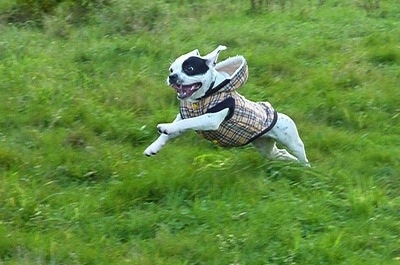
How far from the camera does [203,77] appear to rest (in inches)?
252

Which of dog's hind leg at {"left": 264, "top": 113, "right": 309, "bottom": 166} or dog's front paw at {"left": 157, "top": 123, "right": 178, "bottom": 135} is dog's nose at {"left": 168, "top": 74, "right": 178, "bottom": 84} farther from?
dog's hind leg at {"left": 264, "top": 113, "right": 309, "bottom": 166}

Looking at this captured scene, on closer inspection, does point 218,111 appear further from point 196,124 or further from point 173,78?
point 173,78

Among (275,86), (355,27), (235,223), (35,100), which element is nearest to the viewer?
(235,223)

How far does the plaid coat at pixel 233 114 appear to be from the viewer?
6.50 m

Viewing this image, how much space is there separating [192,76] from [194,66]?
0.07 metres

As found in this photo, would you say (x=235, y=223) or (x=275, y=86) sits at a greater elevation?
(x=235, y=223)

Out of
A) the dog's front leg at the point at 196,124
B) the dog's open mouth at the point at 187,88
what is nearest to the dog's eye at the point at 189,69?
the dog's open mouth at the point at 187,88

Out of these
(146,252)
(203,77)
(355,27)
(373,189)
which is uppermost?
(203,77)

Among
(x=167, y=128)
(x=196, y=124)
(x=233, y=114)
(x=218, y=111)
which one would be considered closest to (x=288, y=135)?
(x=233, y=114)

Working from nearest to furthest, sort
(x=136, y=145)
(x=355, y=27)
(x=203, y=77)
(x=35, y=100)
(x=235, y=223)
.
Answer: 1. (x=235, y=223)
2. (x=203, y=77)
3. (x=136, y=145)
4. (x=35, y=100)
5. (x=355, y=27)

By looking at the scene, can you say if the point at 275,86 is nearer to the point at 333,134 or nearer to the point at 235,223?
the point at 333,134

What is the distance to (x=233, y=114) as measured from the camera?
6.50 metres

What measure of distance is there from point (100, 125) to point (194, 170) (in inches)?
53.4

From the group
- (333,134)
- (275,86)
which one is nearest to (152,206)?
(333,134)
